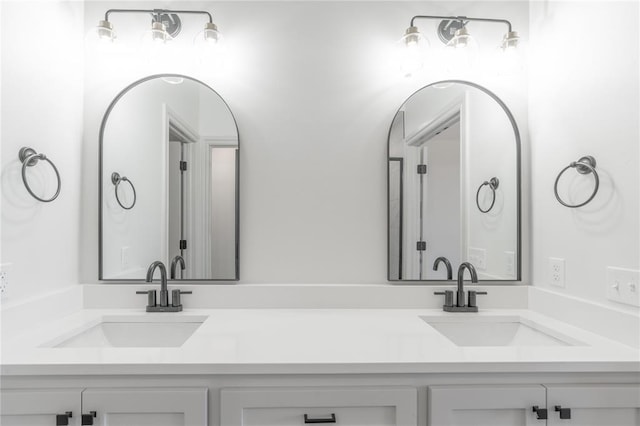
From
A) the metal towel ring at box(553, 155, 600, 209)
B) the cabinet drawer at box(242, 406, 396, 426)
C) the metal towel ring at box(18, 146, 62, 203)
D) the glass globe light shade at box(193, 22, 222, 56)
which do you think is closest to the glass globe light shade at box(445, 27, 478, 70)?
the metal towel ring at box(553, 155, 600, 209)

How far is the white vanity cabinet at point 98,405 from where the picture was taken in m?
1.04

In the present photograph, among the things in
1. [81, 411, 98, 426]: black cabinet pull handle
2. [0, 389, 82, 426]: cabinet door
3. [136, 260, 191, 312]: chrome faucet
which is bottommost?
[81, 411, 98, 426]: black cabinet pull handle

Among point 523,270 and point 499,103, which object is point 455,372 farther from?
point 499,103

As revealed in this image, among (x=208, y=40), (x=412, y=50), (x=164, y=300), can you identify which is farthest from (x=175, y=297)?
(x=412, y=50)

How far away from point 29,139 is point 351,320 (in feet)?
4.38

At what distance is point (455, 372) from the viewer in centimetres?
106

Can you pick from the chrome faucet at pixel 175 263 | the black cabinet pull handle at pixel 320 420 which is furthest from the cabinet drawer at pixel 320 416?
the chrome faucet at pixel 175 263

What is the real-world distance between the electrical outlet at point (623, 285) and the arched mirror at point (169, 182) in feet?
4.55

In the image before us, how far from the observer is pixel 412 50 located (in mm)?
1639

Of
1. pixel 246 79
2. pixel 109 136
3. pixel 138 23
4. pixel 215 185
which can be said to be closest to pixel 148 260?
pixel 215 185

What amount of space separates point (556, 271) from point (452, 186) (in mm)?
530

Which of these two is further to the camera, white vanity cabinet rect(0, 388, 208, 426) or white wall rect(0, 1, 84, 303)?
white wall rect(0, 1, 84, 303)

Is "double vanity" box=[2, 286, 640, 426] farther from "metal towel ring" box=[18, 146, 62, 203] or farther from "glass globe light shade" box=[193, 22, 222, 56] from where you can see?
"glass globe light shade" box=[193, 22, 222, 56]

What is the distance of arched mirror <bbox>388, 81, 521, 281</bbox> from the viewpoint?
5.55ft
